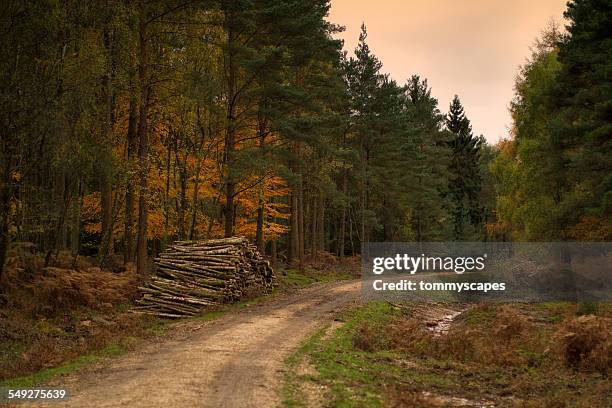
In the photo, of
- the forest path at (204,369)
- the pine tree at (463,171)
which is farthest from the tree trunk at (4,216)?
the pine tree at (463,171)

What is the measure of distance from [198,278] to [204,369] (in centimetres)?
965

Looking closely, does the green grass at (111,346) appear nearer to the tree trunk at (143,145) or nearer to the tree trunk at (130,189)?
the tree trunk at (143,145)

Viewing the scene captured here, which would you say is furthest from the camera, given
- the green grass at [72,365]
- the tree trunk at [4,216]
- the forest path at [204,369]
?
the tree trunk at [4,216]

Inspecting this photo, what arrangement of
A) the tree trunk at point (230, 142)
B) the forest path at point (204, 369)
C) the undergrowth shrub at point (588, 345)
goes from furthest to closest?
the tree trunk at point (230, 142) < the undergrowth shrub at point (588, 345) < the forest path at point (204, 369)

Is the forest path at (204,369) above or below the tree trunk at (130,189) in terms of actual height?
below

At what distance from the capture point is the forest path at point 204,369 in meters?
7.70

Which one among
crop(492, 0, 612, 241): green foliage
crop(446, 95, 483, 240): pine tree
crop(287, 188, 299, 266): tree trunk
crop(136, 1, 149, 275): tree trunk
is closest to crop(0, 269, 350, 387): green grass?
crop(136, 1, 149, 275): tree trunk

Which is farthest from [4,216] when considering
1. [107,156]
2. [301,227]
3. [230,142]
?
[301,227]

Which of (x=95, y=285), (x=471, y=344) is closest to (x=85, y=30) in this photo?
(x=95, y=285)

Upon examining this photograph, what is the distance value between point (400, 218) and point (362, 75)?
738 inches

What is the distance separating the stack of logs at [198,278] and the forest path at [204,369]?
2111 mm

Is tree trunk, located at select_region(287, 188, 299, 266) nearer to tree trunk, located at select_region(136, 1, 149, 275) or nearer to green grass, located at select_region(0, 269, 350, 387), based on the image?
green grass, located at select_region(0, 269, 350, 387)

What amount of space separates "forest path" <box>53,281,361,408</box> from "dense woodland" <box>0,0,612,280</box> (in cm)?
653

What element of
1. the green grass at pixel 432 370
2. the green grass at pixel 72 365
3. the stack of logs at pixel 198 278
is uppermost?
the stack of logs at pixel 198 278
